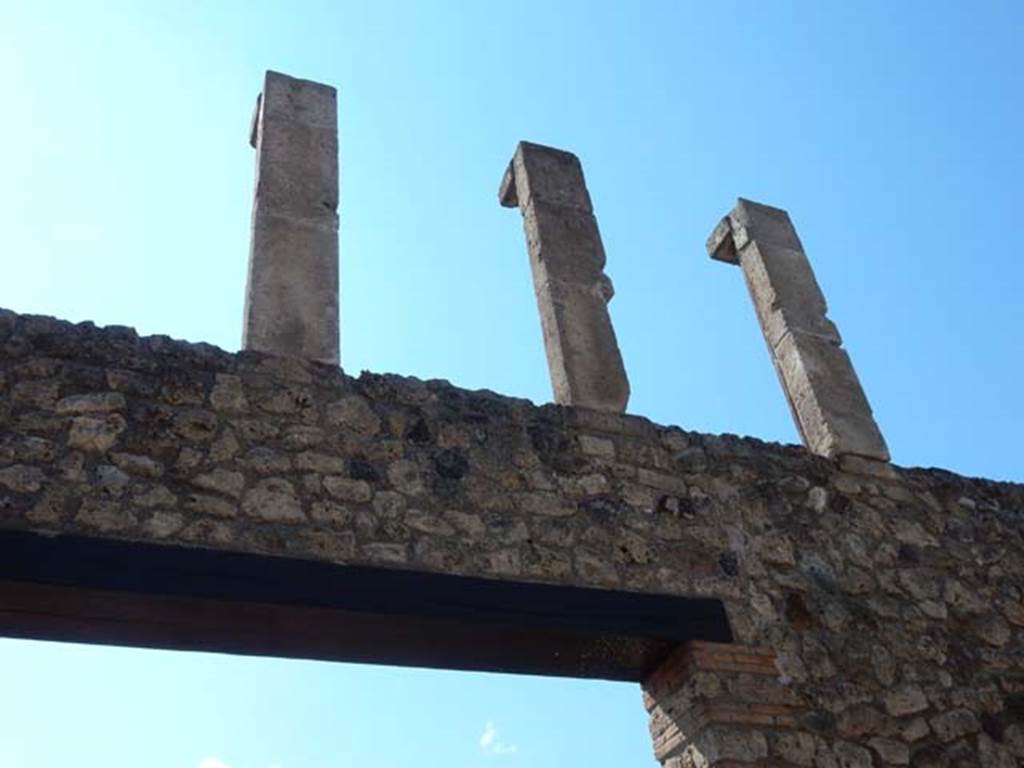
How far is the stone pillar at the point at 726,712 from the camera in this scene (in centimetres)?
412

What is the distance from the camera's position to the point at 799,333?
236 inches

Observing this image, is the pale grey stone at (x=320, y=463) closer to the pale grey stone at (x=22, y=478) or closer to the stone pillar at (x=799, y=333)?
the pale grey stone at (x=22, y=478)

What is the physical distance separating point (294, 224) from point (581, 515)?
1900 millimetres


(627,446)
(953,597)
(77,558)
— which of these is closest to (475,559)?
(627,446)

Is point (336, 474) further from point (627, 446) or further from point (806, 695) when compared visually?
point (806, 695)

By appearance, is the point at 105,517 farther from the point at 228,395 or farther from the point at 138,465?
the point at 228,395

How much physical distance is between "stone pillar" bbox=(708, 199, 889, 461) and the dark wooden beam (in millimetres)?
1587

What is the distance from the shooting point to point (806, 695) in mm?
4418

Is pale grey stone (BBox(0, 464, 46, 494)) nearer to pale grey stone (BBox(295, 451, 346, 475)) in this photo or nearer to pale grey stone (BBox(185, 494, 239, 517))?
pale grey stone (BBox(185, 494, 239, 517))

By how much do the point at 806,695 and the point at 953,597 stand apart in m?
1.18

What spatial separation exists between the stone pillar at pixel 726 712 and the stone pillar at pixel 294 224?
197 cm

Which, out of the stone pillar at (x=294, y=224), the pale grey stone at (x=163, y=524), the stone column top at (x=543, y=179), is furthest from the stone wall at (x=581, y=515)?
the stone column top at (x=543, y=179)

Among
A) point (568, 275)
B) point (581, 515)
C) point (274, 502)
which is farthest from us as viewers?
point (568, 275)

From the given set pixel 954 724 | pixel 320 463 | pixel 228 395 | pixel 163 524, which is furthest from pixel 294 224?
pixel 954 724
